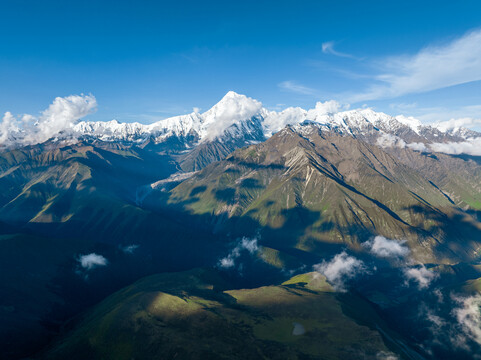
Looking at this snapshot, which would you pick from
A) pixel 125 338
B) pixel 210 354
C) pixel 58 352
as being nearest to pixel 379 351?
pixel 210 354

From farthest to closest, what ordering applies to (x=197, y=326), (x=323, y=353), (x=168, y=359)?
(x=197, y=326)
(x=323, y=353)
(x=168, y=359)

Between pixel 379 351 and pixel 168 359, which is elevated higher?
pixel 168 359

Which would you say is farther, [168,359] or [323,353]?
[323,353]

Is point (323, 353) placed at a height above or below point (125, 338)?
below

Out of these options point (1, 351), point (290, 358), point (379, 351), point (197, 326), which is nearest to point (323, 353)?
point (290, 358)

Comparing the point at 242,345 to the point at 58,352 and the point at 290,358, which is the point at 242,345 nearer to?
the point at 290,358

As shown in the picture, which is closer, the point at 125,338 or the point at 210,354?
the point at 210,354

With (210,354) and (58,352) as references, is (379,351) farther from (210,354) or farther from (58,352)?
(58,352)

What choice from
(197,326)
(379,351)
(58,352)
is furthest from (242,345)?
(58,352)

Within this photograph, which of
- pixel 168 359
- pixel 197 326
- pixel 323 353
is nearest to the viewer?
pixel 168 359
